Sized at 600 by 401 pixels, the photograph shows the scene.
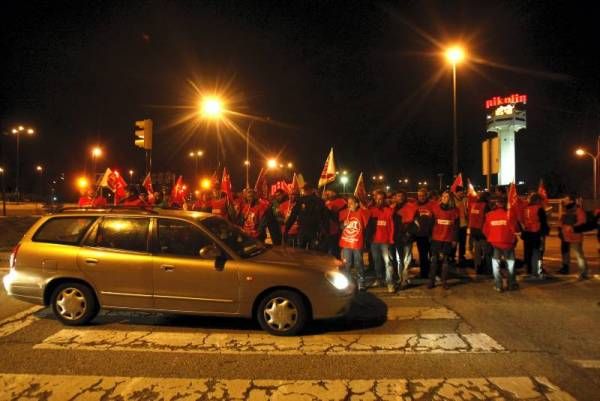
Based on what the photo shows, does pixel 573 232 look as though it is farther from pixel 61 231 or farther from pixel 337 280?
pixel 61 231

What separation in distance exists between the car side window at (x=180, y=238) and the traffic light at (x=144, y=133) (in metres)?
5.68

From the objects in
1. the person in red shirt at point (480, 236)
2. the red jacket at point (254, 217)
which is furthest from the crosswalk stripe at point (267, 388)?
the person in red shirt at point (480, 236)

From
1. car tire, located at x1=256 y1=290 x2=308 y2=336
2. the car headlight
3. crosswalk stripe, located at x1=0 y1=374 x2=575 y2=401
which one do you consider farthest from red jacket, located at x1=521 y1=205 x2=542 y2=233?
car tire, located at x1=256 y1=290 x2=308 y2=336

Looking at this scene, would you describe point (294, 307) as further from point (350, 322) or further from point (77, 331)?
point (77, 331)

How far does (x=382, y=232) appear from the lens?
865 centimetres

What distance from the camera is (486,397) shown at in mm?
4215

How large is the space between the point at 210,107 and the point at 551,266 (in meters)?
13.2

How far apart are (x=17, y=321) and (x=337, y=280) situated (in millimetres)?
4383

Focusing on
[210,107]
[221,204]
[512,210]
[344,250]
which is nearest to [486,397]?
[344,250]

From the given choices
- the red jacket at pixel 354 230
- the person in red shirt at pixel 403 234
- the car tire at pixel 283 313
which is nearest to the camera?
the car tire at pixel 283 313

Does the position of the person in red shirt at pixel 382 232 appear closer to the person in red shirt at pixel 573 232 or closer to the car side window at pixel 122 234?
the person in red shirt at pixel 573 232

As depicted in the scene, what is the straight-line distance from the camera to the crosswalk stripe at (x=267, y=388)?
4.23m

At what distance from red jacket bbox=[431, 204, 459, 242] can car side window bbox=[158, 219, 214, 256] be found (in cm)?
441

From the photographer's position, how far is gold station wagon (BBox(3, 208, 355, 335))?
5.95 m
